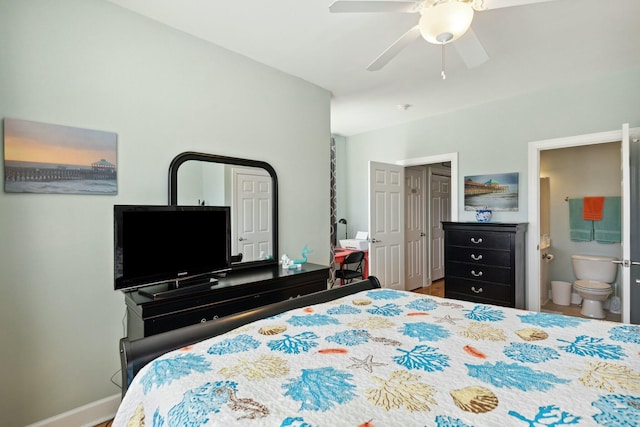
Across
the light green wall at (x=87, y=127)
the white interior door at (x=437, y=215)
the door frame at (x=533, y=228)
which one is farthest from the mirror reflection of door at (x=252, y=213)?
the white interior door at (x=437, y=215)

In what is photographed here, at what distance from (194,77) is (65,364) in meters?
2.09

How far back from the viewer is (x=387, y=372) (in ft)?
3.36

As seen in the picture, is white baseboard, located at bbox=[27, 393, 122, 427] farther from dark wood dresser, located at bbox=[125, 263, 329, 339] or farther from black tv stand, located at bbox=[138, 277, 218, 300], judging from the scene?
black tv stand, located at bbox=[138, 277, 218, 300]

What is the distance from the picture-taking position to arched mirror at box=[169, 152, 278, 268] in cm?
243

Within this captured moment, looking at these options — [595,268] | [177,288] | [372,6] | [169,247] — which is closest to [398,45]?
[372,6]

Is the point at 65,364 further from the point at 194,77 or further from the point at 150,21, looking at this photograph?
the point at 150,21

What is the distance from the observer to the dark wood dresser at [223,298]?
1.88 meters

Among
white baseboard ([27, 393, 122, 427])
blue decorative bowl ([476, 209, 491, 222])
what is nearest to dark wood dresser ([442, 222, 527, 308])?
blue decorative bowl ([476, 209, 491, 222])

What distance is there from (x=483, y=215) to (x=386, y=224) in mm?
1215

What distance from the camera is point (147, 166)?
2252 millimetres

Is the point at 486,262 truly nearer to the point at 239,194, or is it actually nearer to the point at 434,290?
the point at 434,290

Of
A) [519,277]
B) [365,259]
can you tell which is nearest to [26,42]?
[365,259]

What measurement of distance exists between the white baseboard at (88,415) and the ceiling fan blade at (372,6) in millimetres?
2656

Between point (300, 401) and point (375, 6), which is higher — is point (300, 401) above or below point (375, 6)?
Answer: below
